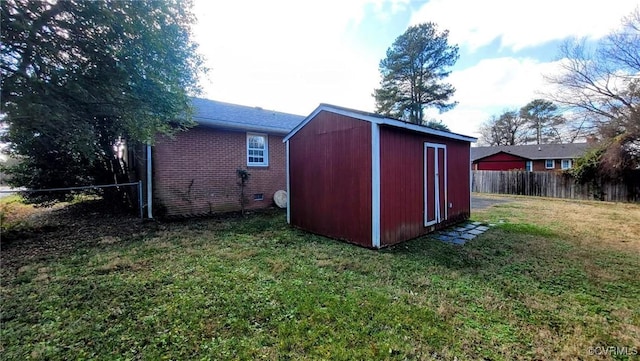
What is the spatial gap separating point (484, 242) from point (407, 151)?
239 cm

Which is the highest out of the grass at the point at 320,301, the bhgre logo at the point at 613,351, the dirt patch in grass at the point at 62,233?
the dirt patch in grass at the point at 62,233

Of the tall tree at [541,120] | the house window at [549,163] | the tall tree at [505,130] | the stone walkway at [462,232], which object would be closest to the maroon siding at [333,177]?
the stone walkway at [462,232]

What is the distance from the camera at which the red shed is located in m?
4.98

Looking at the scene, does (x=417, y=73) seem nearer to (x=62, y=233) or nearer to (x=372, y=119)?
(x=372, y=119)

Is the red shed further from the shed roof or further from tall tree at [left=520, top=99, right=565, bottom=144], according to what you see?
tall tree at [left=520, top=99, right=565, bottom=144]

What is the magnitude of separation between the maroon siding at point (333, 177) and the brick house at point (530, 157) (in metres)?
25.7

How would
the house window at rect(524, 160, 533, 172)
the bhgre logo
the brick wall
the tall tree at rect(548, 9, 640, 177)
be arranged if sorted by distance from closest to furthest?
the bhgre logo < the brick wall < the tall tree at rect(548, 9, 640, 177) < the house window at rect(524, 160, 533, 172)

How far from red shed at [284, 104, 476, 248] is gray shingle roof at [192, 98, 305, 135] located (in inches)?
101

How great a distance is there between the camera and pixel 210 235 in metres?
5.86

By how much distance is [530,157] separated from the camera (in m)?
24.5

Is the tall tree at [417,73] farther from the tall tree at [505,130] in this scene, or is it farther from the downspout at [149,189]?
the downspout at [149,189]

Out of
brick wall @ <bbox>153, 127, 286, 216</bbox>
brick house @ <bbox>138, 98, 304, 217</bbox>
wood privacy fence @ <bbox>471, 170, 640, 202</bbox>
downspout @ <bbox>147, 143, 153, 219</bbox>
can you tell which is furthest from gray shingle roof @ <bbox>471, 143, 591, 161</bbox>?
downspout @ <bbox>147, 143, 153, 219</bbox>

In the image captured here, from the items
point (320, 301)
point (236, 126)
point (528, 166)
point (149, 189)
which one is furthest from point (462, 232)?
point (528, 166)

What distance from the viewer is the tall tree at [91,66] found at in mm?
3988
